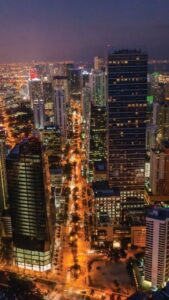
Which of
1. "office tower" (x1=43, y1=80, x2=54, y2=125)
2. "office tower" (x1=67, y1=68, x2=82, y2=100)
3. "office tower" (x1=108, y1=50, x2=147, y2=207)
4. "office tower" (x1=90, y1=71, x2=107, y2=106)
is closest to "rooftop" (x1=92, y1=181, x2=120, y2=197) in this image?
"office tower" (x1=108, y1=50, x2=147, y2=207)

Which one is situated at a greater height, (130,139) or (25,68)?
(25,68)

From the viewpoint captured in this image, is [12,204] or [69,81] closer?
[12,204]

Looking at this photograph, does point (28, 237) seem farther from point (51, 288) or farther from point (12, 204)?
point (51, 288)

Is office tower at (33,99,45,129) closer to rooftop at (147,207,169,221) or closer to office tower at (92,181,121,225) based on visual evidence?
office tower at (92,181,121,225)

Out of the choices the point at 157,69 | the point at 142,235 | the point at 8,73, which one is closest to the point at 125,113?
the point at 142,235

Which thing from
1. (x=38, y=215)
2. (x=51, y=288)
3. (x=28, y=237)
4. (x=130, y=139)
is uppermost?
(x=130, y=139)

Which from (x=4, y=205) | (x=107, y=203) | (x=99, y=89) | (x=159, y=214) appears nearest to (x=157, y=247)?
(x=159, y=214)
